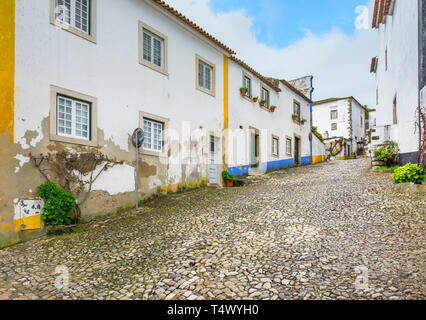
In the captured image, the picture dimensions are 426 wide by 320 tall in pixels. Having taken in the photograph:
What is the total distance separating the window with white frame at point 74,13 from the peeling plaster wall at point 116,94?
0.97 ft

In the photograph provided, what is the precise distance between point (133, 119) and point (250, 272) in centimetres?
613

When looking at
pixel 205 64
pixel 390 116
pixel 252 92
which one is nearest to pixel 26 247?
pixel 205 64

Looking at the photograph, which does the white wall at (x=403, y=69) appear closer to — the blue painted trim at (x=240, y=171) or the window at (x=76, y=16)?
the blue painted trim at (x=240, y=171)

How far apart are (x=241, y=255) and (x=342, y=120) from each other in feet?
111

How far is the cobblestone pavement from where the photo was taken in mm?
3615

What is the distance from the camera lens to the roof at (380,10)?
45.6 ft

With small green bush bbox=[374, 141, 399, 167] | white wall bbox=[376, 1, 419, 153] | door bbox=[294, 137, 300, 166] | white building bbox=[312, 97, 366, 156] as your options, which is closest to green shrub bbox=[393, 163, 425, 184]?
white wall bbox=[376, 1, 419, 153]

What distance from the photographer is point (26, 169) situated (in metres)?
6.25

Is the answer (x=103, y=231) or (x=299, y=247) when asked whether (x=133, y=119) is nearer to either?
(x=103, y=231)

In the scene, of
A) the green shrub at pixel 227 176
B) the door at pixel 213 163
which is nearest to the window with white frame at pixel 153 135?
the door at pixel 213 163

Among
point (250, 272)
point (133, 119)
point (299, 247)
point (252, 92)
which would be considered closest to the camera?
point (250, 272)

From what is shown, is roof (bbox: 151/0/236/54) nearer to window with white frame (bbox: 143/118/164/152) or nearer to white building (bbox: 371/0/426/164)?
window with white frame (bbox: 143/118/164/152)

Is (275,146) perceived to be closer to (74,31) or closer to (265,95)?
(265,95)
